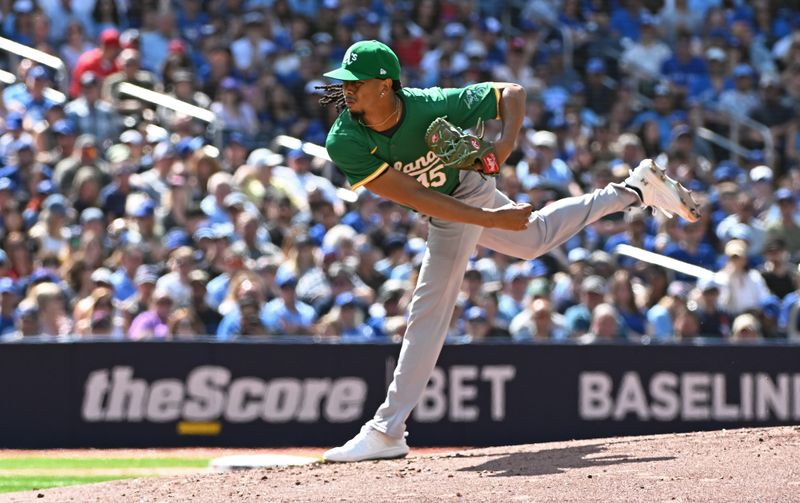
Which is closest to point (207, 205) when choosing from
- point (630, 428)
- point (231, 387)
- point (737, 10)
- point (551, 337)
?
point (231, 387)

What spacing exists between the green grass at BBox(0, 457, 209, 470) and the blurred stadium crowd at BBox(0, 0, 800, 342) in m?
1.07

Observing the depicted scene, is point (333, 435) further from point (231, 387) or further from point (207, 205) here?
point (207, 205)

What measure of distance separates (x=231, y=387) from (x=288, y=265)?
1.58m

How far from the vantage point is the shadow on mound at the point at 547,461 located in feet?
22.6

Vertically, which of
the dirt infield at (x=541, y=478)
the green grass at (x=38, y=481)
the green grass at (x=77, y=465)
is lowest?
the green grass at (x=38, y=481)

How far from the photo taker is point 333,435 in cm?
1156

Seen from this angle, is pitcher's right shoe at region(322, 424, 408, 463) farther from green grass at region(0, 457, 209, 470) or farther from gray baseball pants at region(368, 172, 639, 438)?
green grass at region(0, 457, 209, 470)

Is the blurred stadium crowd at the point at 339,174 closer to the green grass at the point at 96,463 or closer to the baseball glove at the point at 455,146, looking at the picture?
the green grass at the point at 96,463

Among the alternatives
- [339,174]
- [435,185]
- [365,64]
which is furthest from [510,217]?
[339,174]

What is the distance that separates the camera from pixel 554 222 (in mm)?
7430

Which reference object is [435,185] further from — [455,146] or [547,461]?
[547,461]

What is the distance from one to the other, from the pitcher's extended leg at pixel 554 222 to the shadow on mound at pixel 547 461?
98cm

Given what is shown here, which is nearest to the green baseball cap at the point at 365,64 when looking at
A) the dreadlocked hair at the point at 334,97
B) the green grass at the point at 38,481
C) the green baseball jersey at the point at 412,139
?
the green baseball jersey at the point at 412,139

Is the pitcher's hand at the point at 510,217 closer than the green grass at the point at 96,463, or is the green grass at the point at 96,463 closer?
the pitcher's hand at the point at 510,217
